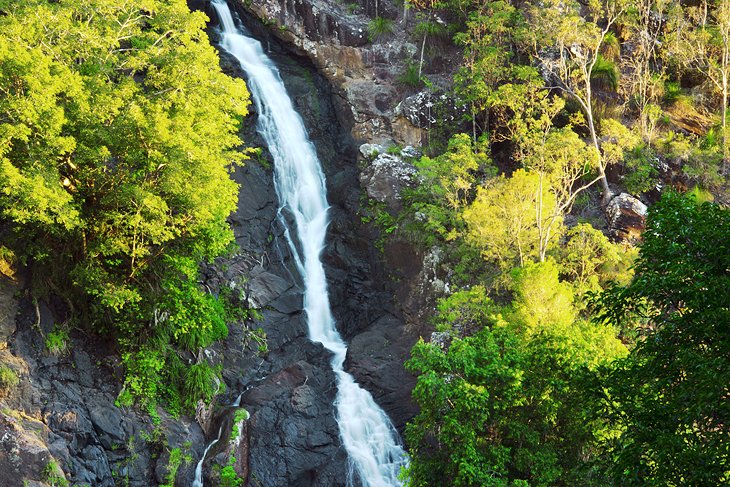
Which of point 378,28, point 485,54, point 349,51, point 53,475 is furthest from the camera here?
point 378,28

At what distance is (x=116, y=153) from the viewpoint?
17141 mm

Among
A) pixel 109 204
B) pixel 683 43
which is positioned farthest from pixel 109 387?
pixel 683 43

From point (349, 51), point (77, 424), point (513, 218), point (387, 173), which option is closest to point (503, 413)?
point (513, 218)

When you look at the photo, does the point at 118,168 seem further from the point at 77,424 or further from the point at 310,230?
the point at 310,230

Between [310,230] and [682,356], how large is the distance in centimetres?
2070

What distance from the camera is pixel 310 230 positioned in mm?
28047

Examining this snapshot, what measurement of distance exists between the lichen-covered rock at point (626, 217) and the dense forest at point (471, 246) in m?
0.33

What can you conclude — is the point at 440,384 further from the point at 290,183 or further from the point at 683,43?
the point at 683,43

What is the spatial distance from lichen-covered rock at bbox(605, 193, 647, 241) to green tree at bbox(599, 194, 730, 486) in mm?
16351

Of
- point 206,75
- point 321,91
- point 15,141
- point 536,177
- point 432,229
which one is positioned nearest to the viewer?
point 15,141

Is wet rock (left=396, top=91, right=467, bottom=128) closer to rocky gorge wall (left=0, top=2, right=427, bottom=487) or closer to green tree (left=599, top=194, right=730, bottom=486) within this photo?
rocky gorge wall (left=0, top=2, right=427, bottom=487)

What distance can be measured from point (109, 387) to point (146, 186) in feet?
Answer: 19.4

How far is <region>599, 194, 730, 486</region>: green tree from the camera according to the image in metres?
8.12

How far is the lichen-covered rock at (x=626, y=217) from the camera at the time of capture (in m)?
25.3
